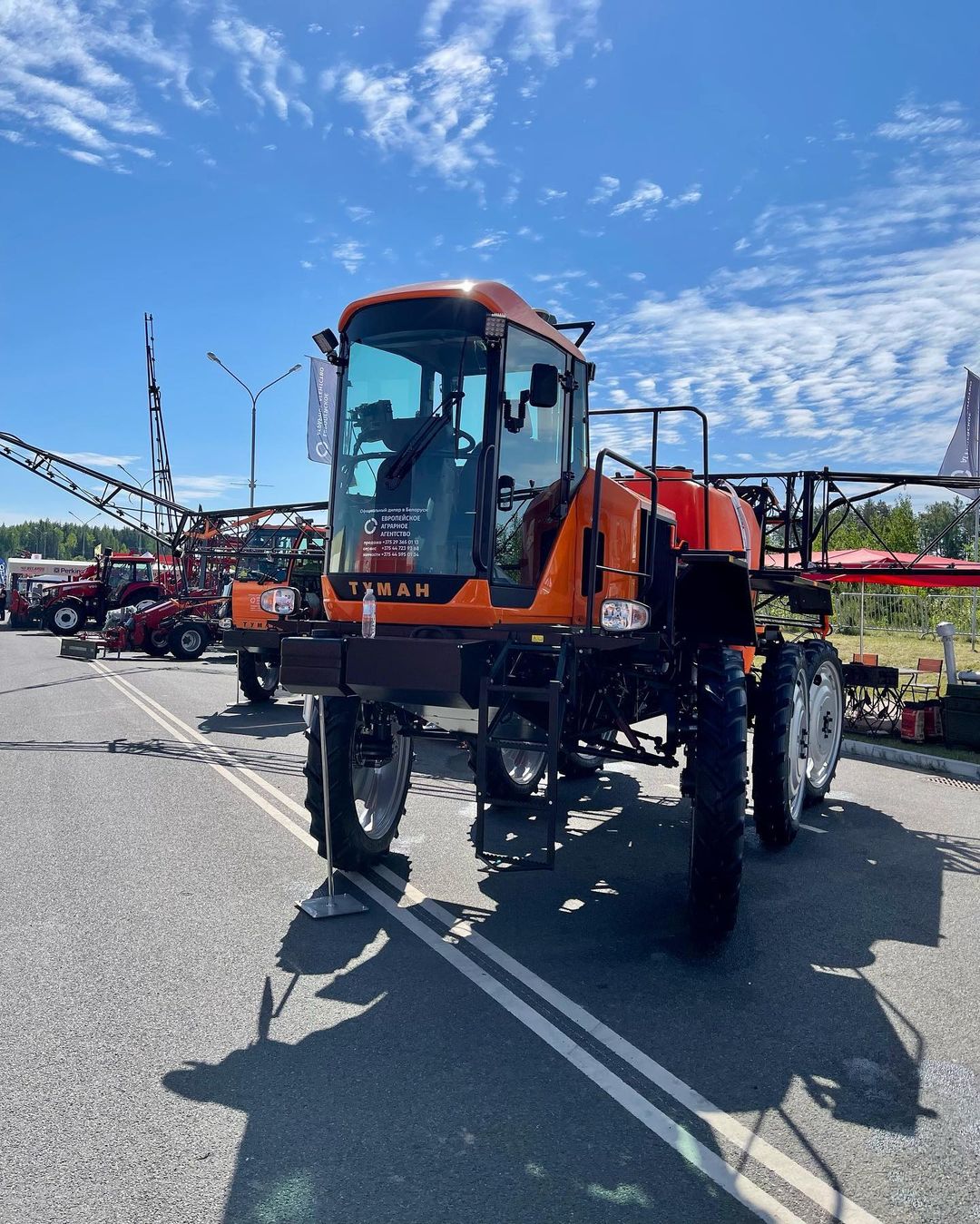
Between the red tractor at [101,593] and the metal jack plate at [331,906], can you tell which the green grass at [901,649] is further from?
the red tractor at [101,593]

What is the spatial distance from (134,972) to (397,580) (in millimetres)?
2462

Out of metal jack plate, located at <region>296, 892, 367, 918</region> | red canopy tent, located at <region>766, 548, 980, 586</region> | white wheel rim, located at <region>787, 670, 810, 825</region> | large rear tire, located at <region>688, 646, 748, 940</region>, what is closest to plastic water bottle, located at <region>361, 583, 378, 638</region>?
metal jack plate, located at <region>296, 892, 367, 918</region>

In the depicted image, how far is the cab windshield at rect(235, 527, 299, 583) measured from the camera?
18156 millimetres

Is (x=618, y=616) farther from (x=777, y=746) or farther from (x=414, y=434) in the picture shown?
(x=777, y=746)

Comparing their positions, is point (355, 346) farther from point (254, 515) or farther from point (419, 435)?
point (254, 515)

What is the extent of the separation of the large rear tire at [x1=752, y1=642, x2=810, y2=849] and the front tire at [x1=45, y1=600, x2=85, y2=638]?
98.7ft

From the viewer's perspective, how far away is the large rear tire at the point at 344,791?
5898mm

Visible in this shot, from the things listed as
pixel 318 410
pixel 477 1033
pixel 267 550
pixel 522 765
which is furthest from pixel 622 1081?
pixel 318 410

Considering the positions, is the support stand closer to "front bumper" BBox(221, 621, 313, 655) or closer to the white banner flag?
"front bumper" BBox(221, 621, 313, 655)

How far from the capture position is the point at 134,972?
15.3ft

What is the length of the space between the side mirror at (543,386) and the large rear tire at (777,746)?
315 cm

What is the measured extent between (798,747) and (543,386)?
14.1 feet

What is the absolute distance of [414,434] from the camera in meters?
5.46

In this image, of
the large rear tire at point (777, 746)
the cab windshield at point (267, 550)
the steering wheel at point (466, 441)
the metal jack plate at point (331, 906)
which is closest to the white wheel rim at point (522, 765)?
the large rear tire at point (777, 746)
